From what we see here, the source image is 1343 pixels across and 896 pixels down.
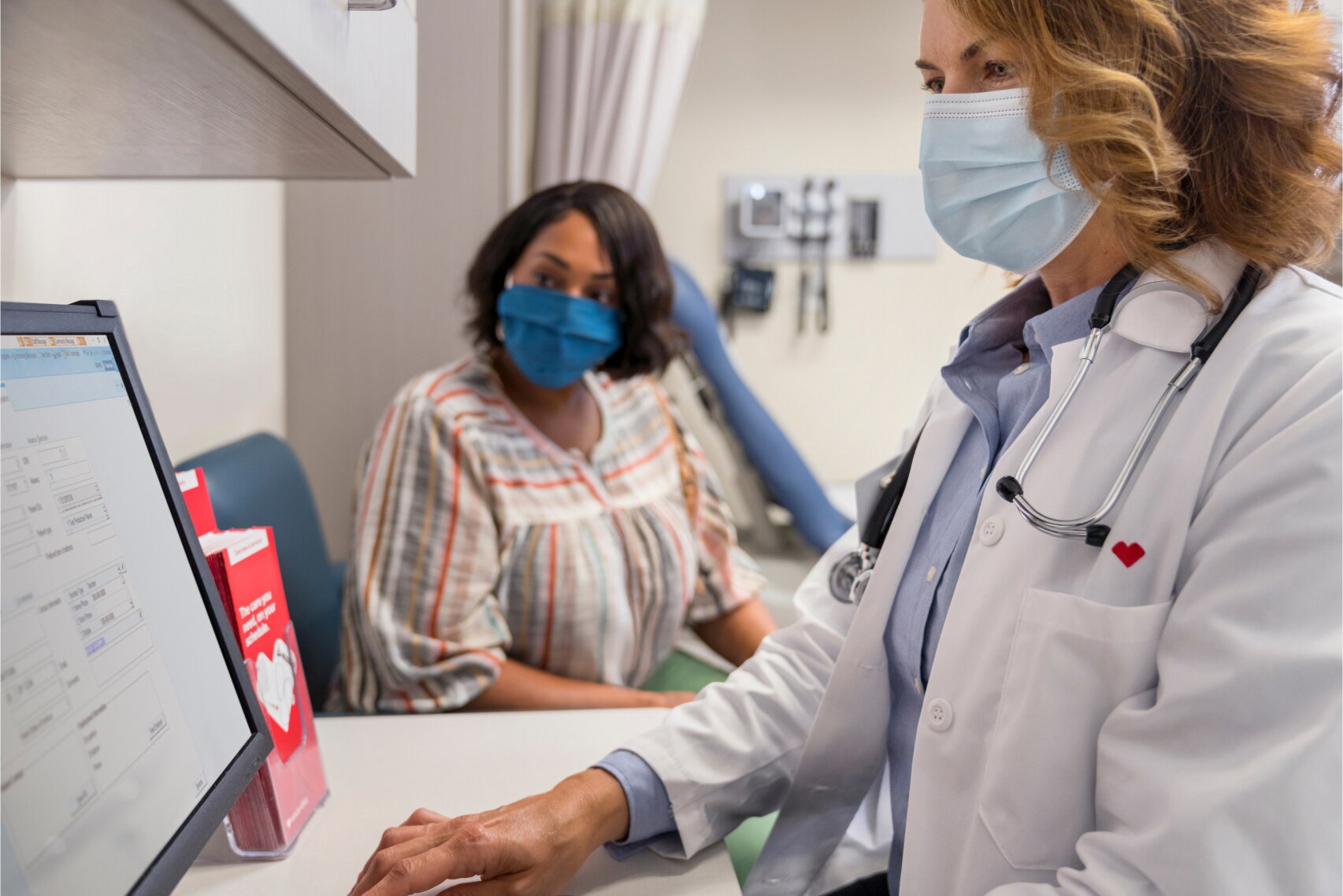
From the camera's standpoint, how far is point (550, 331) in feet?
5.16

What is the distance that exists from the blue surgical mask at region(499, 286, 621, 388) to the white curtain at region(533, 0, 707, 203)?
4.01 ft

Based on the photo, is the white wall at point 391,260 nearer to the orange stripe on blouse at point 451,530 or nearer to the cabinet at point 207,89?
the orange stripe on blouse at point 451,530

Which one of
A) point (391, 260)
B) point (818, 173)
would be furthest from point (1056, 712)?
point (818, 173)

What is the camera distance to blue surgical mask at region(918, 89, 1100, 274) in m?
0.79

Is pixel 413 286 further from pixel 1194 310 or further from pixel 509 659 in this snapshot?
pixel 1194 310

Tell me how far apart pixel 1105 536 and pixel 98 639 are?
2.21 feet

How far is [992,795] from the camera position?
0.71 meters

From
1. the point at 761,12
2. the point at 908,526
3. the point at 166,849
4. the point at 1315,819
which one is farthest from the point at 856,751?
the point at 761,12

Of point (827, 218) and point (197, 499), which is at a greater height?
point (827, 218)

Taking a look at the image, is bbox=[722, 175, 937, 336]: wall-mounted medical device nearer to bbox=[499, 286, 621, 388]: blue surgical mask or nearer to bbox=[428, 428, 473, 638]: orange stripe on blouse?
bbox=[499, 286, 621, 388]: blue surgical mask

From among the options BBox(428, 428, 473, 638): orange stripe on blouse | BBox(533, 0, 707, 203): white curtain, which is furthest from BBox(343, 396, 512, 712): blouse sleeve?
BBox(533, 0, 707, 203): white curtain

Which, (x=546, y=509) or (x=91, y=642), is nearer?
(x=91, y=642)

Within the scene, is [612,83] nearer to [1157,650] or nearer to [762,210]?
[762,210]

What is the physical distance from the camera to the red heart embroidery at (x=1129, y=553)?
0.67 meters
